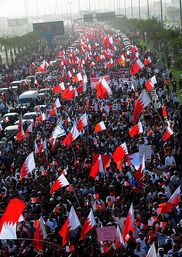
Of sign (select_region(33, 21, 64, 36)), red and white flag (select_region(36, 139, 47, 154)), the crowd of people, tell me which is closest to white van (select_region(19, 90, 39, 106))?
the crowd of people

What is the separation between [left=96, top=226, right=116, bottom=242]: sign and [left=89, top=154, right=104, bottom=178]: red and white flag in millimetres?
4427

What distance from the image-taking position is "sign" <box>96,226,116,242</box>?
43.3 feet

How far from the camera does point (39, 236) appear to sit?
46.3 ft

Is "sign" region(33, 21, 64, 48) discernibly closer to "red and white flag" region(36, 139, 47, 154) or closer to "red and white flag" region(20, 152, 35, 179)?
"red and white flag" region(36, 139, 47, 154)

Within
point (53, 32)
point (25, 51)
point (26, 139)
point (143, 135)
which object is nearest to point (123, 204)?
point (143, 135)

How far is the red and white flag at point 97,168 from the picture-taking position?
17594 millimetres

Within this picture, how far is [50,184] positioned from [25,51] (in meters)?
68.0

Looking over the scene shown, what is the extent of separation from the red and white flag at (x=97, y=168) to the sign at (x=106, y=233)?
443cm

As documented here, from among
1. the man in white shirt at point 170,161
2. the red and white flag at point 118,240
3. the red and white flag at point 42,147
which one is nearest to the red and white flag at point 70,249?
the red and white flag at point 118,240

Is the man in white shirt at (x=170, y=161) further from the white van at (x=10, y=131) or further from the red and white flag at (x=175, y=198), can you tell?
the white van at (x=10, y=131)

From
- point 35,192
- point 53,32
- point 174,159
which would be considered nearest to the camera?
point 35,192

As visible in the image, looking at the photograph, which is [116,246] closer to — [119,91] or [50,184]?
[50,184]

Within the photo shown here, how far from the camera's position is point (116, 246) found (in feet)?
43.1

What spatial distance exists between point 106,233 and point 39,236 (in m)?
1.74
